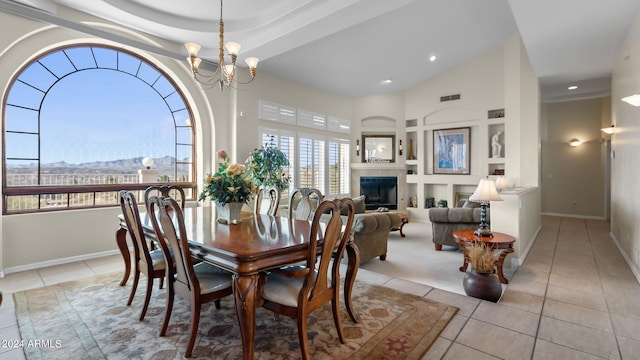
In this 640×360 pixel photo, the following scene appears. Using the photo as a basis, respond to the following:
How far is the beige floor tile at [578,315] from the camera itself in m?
2.56

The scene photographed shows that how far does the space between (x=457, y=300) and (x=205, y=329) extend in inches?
92.9

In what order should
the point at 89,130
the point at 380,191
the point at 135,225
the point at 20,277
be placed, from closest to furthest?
the point at 135,225 < the point at 20,277 < the point at 89,130 < the point at 380,191

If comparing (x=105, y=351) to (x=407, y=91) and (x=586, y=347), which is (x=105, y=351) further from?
(x=407, y=91)

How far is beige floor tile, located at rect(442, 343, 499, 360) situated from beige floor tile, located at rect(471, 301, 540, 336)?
53 centimetres

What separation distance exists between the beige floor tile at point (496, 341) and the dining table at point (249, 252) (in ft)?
2.92

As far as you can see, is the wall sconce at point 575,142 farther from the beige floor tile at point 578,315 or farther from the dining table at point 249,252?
the dining table at point 249,252

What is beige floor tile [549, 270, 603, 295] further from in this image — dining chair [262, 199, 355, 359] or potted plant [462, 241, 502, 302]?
dining chair [262, 199, 355, 359]

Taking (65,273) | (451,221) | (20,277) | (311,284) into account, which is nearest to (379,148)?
(451,221)

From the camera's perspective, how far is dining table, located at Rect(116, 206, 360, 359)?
183 centimetres

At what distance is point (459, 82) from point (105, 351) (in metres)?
8.29

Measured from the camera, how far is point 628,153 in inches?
168

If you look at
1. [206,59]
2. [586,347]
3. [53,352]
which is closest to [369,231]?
[586,347]

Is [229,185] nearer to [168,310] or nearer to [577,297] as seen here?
[168,310]

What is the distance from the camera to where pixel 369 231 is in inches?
161
